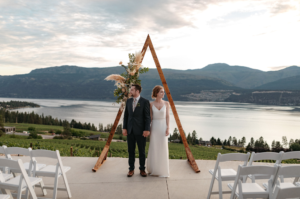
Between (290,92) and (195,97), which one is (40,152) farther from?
(195,97)

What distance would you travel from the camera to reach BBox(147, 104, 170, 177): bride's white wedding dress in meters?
4.95

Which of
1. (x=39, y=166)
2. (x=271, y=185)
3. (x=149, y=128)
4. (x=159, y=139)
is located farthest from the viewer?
(x=159, y=139)

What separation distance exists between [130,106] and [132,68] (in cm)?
100

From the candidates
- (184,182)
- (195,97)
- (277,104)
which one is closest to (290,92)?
(277,104)

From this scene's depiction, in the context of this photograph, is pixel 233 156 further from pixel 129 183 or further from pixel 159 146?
pixel 129 183

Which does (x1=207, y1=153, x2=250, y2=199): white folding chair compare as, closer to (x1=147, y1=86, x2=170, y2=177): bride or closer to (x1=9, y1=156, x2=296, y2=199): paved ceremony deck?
(x1=9, y1=156, x2=296, y2=199): paved ceremony deck

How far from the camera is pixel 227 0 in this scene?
60.5ft

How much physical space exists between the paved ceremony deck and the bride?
0.21m

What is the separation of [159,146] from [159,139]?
16 centimetres

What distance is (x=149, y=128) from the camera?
4727mm

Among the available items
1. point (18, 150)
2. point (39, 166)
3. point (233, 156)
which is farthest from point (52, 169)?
point (233, 156)

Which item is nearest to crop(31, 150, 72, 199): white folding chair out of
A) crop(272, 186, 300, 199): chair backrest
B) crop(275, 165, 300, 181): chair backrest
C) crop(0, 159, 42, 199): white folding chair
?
crop(0, 159, 42, 199): white folding chair

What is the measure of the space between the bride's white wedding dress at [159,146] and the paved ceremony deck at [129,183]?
0.18m

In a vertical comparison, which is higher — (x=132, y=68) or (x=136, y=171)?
(x=132, y=68)
